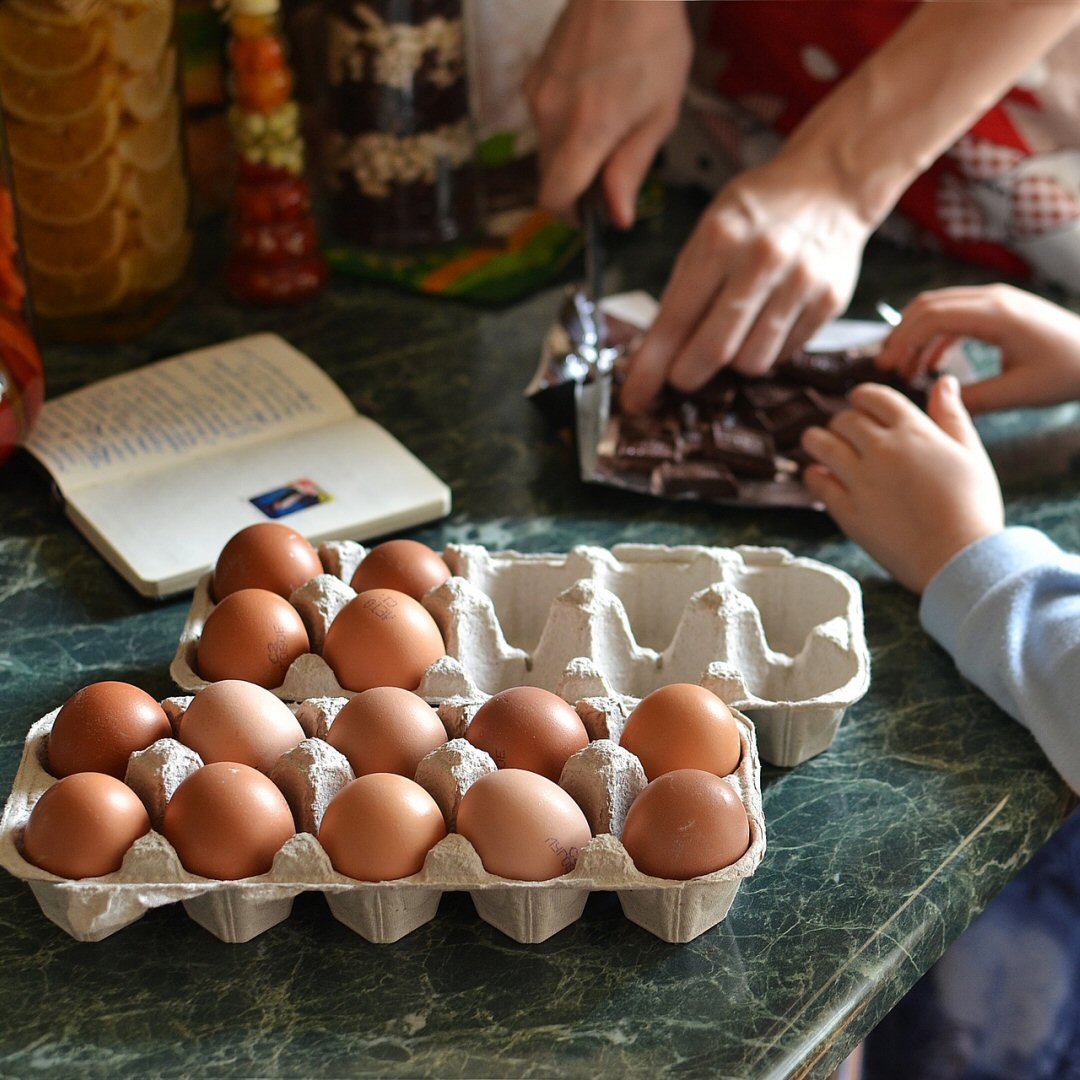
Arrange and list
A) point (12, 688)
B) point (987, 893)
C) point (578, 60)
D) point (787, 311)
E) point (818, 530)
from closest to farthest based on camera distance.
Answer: point (987, 893) < point (12, 688) < point (818, 530) < point (787, 311) < point (578, 60)

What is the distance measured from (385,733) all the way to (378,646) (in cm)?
10

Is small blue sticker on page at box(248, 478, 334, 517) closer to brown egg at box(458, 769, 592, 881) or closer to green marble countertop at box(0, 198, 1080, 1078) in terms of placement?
green marble countertop at box(0, 198, 1080, 1078)

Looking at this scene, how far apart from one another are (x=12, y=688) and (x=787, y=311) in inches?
31.6

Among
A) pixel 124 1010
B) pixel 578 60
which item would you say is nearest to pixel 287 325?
pixel 578 60

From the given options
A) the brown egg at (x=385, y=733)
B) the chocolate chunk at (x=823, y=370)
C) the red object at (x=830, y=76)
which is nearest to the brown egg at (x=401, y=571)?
the brown egg at (x=385, y=733)

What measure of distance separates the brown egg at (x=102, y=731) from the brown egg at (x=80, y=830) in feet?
0.15

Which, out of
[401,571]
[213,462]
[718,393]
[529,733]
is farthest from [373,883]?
[718,393]

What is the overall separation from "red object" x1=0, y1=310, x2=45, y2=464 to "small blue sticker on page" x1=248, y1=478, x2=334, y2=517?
23 centimetres

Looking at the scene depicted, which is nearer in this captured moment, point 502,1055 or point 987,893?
point 502,1055

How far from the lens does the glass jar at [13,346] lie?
1.21 m

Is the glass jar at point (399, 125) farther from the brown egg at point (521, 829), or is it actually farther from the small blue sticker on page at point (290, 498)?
the brown egg at point (521, 829)

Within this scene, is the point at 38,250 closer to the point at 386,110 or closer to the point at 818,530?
the point at 386,110

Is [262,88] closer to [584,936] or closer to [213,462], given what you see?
[213,462]

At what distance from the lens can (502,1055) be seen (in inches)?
28.8
